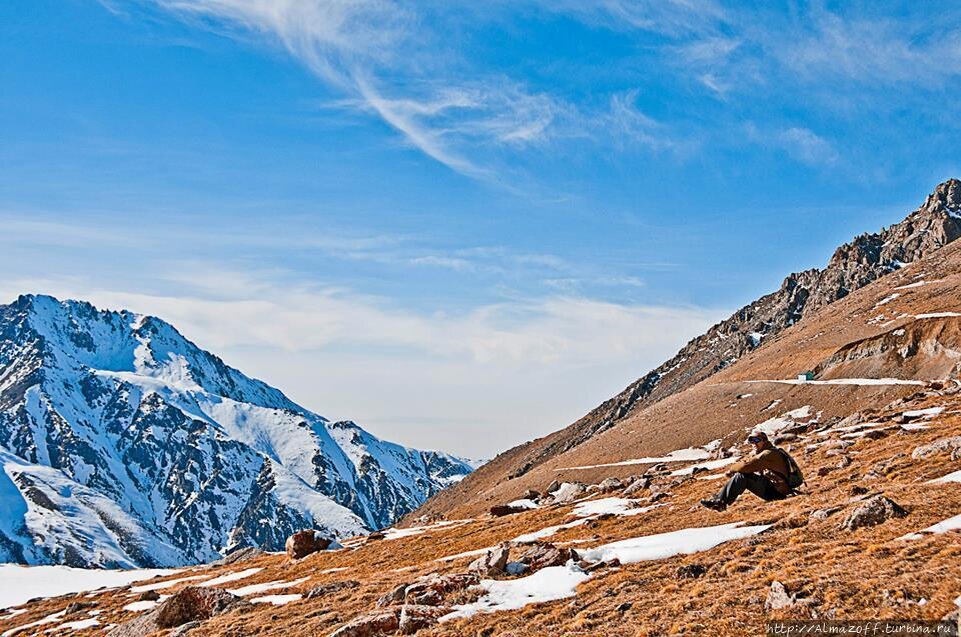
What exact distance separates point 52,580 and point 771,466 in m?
72.5

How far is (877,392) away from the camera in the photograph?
96.2m

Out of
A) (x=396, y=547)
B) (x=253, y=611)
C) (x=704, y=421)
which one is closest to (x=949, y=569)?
(x=253, y=611)

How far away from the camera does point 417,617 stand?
18.4 metres

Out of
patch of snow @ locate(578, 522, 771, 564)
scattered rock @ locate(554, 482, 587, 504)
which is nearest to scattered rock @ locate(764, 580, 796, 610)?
patch of snow @ locate(578, 522, 771, 564)

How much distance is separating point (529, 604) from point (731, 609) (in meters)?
5.99

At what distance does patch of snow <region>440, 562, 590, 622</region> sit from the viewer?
1906 cm

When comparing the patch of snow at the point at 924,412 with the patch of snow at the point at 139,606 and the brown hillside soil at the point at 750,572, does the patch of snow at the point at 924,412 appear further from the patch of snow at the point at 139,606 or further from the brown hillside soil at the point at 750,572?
the patch of snow at the point at 139,606

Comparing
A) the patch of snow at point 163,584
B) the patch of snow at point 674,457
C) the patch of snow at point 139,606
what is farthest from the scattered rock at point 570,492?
the patch of snow at point 674,457

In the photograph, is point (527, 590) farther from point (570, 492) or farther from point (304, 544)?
point (570, 492)

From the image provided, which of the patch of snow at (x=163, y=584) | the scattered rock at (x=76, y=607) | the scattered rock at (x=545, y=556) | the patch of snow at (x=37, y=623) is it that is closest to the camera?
the scattered rock at (x=545, y=556)

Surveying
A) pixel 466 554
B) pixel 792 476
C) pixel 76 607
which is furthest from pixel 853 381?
pixel 76 607

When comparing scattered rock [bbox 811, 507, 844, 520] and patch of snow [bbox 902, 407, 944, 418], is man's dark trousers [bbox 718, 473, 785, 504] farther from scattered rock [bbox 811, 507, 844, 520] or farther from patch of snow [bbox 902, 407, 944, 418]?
patch of snow [bbox 902, 407, 944, 418]

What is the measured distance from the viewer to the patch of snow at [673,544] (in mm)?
22062

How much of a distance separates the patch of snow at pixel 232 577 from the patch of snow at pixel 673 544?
100 feet
